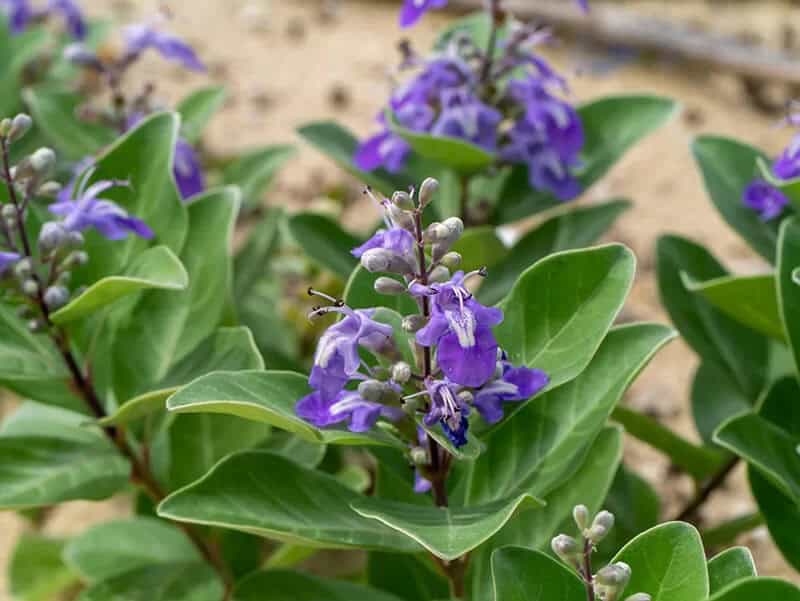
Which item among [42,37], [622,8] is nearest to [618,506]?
[42,37]

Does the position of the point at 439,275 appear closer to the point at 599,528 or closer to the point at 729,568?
the point at 599,528

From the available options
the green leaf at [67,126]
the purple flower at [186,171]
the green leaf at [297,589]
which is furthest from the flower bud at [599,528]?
the green leaf at [67,126]

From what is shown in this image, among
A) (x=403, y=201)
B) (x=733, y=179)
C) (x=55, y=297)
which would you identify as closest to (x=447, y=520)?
(x=403, y=201)

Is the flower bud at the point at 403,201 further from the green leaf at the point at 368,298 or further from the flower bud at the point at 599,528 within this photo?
the flower bud at the point at 599,528

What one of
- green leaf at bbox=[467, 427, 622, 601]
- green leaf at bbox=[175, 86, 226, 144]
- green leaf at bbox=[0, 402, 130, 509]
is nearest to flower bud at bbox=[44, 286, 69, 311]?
green leaf at bbox=[0, 402, 130, 509]

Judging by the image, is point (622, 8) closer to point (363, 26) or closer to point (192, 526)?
point (363, 26)

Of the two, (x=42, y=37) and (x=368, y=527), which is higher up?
(x=42, y=37)

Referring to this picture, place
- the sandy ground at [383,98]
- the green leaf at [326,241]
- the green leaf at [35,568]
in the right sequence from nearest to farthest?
the green leaf at [326,241]
the green leaf at [35,568]
the sandy ground at [383,98]
